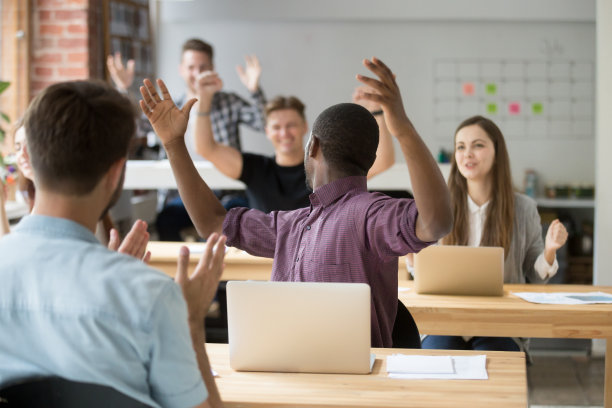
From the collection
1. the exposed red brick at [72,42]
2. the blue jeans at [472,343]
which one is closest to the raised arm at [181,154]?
the blue jeans at [472,343]

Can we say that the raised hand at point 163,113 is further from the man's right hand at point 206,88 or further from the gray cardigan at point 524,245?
the gray cardigan at point 524,245

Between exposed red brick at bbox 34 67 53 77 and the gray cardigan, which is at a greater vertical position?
exposed red brick at bbox 34 67 53 77

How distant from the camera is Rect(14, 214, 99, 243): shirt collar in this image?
120 cm

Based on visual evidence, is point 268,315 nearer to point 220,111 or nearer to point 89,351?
point 89,351

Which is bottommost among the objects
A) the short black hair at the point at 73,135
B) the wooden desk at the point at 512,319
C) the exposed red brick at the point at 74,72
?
the wooden desk at the point at 512,319

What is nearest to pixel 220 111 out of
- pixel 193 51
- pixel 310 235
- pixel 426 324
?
pixel 193 51

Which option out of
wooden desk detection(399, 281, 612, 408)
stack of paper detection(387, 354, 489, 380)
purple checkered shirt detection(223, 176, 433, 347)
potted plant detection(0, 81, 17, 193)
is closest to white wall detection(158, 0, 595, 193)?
potted plant detection(0, 81, 17, 193)

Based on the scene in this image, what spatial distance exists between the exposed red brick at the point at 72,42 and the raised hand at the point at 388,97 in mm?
4026

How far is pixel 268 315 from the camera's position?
71.1 inches

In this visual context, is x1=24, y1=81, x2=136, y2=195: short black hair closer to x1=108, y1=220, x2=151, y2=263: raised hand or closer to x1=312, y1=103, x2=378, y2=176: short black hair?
x1=108, y1=220, x2=151, y2=263: raised hand

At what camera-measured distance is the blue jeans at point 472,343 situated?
9.67 feet

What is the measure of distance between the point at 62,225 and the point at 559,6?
6022mm

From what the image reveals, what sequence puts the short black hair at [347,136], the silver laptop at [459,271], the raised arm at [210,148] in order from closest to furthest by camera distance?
the short black hair at [347,136], the silver laptop at [459,271], the raised arm at [210,148]

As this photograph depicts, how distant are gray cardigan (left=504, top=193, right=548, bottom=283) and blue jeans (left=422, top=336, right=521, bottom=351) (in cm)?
40
